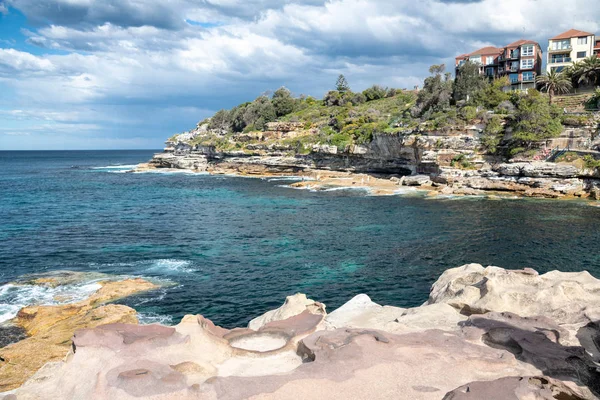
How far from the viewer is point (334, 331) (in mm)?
13969

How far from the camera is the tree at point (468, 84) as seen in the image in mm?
75812

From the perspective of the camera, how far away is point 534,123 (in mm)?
60750

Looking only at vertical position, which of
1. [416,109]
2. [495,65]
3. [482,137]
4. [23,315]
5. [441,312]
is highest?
[495,65]

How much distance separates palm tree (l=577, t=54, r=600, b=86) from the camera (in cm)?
7394

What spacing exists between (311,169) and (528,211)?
49285mm

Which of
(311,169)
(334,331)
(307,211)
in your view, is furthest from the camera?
(311,169)

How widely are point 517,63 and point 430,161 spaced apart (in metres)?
38.7

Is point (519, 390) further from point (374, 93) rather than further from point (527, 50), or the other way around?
point (374, 93)

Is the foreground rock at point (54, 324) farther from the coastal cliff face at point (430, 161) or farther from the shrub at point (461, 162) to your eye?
the shrub at point (461, 162)

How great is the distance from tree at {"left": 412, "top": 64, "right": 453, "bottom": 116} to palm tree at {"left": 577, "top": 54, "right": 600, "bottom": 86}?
20845 millimetres

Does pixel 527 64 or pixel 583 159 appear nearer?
pixel 583 159

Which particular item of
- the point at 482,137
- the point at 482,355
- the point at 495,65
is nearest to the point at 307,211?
the point at 482,137

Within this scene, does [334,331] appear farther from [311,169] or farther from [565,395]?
[311,169]

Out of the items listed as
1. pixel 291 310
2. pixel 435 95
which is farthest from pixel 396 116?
pixel 291 310
